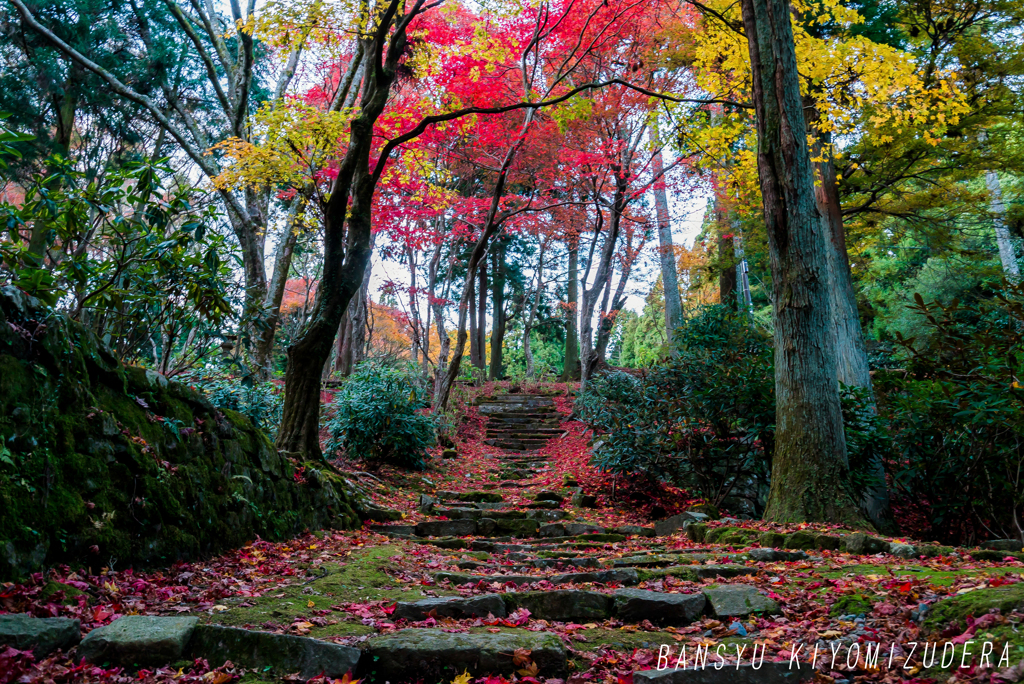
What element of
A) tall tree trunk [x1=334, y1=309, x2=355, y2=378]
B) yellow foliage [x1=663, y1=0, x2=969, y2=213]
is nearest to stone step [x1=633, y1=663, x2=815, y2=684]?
yellow foliage [x1=663, y1=0, x2=969, y2=213]

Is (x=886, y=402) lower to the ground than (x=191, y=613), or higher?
higher

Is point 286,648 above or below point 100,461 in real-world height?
below

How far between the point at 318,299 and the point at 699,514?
16.8ft

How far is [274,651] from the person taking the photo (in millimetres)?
1956

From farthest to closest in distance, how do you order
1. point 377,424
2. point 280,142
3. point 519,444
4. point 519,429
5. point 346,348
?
point 346,348 → point 519,429 → point 519,444 → point 377,424 → point 280,142

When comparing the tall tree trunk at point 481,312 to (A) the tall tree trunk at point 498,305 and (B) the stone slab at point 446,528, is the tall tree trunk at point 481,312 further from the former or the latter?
(B) the stone slab at point 446,528

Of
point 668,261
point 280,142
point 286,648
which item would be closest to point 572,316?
point 668,261

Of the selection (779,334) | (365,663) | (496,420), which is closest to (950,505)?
(779,334)

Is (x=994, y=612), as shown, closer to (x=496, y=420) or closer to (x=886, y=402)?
(x=886, y=402)

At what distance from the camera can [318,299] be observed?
7.00m

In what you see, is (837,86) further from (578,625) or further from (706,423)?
(578,625)

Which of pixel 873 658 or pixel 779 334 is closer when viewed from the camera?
pixel 873 658

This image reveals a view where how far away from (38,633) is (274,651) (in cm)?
75

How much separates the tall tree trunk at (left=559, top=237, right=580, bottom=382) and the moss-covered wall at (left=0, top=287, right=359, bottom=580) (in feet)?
56.6
